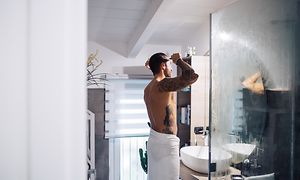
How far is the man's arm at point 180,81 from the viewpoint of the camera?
1626mm

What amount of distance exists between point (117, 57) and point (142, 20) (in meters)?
0.94

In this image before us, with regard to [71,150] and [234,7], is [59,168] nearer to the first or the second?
[71,150]

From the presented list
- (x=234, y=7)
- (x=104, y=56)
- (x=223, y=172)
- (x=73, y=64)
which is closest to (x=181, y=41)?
(x=104, y=56)

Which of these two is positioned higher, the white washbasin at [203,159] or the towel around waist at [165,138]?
the towel around waist at [165,138]

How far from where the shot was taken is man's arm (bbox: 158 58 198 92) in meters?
1.63

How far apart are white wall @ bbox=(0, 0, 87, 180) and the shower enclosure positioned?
93 cm

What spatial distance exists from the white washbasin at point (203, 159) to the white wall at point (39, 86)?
3.74ft

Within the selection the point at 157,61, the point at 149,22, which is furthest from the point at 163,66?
the point at 149,22

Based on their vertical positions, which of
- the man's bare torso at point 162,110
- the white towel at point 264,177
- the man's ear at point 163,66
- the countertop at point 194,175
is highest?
the man's ear at point 163,66

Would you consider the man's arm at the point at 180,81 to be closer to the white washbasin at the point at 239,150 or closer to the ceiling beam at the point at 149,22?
the ceiling beam at the point at 149,22

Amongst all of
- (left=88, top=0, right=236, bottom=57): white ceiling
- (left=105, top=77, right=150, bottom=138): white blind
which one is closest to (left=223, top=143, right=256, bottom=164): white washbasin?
(left=88, top=0, right=236, bottom=57): white ceiling

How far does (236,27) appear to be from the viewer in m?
1.22

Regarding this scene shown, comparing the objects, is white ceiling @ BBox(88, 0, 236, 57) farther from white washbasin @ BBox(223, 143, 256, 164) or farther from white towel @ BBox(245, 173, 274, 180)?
white towel @ BBox(245, 173, 274, 180)

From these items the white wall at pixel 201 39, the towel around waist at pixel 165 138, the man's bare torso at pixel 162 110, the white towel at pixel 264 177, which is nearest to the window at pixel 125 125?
the white wall at pixel 201 39
